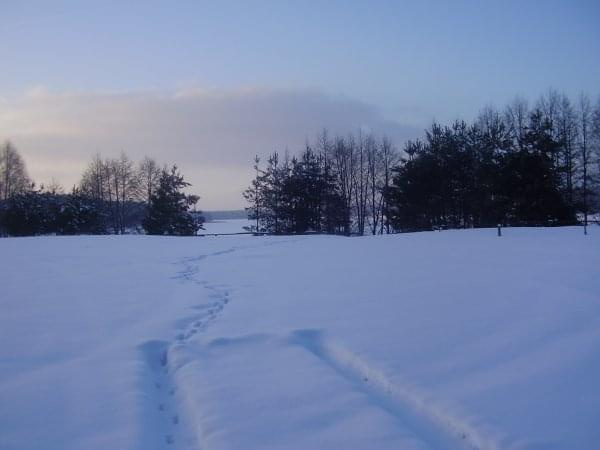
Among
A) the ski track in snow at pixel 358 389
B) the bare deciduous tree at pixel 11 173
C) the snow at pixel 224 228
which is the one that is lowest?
the ski track in snow at pixel 358 389

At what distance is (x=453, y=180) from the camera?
1337 inches

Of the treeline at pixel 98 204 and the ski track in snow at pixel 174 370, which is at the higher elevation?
the treeline at pixel 98 204

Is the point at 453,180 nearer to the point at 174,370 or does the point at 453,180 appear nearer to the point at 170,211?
the point at 170,211

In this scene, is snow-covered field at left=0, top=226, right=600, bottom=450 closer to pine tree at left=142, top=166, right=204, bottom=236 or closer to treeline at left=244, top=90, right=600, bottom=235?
treeline at left=244, top=90, right=600, bottom=235

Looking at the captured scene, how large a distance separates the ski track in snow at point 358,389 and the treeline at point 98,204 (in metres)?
28.5

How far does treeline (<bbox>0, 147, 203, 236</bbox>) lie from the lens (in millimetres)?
30234

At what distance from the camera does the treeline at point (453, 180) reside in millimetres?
27516

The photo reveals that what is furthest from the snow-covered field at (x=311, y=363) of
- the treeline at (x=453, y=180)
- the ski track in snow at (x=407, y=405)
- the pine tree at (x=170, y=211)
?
the pine tree at (x=170, y=211)

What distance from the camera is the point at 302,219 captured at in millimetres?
39594

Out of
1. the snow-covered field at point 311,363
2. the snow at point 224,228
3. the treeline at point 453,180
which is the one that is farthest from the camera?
the snow at point 224,228

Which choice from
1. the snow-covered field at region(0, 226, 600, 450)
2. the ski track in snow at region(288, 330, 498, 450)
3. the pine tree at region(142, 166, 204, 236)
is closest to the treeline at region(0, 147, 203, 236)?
the pine tree at region(142, 166, 204, 236)

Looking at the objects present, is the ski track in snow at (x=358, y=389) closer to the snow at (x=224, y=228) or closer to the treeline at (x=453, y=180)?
the treeline at (x=453, y=180)

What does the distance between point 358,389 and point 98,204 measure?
1731 inches

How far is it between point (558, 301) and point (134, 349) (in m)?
5.38
